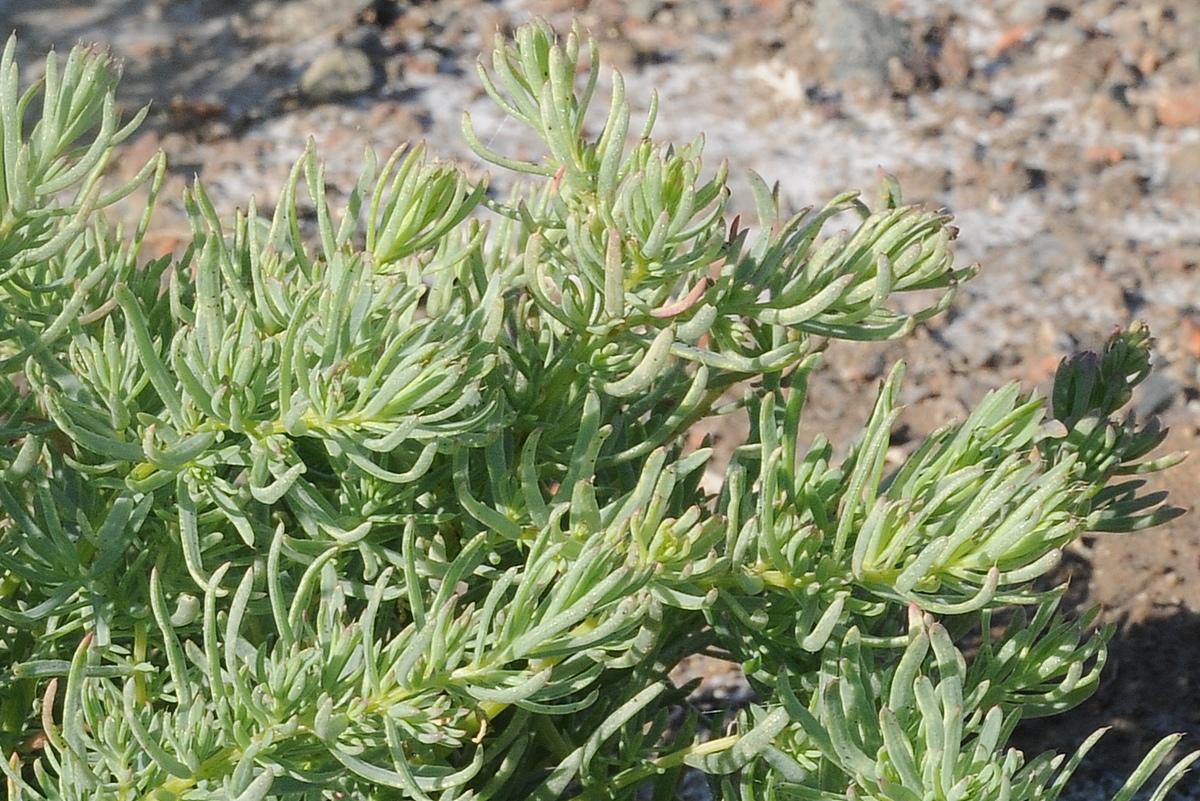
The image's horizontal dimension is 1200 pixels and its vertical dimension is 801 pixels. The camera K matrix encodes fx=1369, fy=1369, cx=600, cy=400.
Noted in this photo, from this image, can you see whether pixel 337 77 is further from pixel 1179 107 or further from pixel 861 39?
pixel 1179 107

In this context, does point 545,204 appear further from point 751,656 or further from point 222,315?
point 751,656

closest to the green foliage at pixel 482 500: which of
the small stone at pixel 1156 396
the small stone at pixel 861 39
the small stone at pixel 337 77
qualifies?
the small stone at pixel 1156 396

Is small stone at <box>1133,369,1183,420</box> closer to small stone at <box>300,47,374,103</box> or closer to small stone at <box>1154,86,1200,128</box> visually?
small stone at <box>1154,86,1200,128</box>

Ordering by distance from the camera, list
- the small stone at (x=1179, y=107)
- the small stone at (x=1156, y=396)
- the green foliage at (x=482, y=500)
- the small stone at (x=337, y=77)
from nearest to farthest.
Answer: the green foliage at (x=482, y=500)
the small stone at (x=1156, y=396)
the small stone at (x=1179, y=107)
the small stone at (x=337, y=77)

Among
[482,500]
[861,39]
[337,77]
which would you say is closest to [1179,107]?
[861,39]

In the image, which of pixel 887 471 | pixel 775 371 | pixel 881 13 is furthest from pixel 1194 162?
pixel 775 371

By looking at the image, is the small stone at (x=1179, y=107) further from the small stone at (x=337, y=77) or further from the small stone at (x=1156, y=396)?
the small stone at (x=337, y=77)

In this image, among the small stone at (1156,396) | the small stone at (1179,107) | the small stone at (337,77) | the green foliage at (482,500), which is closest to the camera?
the green foliage at (482,500)
